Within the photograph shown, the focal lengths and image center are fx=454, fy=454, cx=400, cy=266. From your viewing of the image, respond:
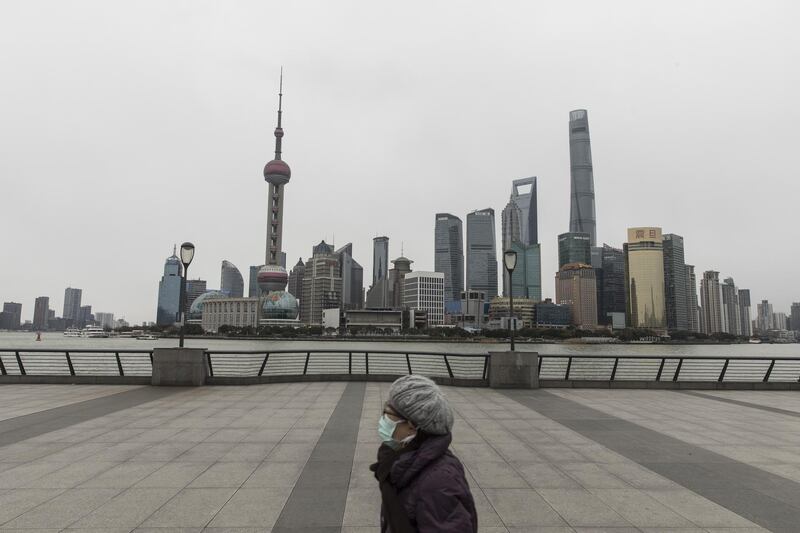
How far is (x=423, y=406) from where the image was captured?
7.17ft

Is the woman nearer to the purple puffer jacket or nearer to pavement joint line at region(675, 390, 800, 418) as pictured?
the purple puffer jacket

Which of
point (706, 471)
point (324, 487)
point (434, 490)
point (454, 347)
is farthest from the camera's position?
point (454, 347)

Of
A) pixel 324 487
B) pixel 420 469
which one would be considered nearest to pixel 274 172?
pixel 324 487

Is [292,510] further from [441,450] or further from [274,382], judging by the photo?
[274,382]

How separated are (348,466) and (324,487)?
34.3 inches

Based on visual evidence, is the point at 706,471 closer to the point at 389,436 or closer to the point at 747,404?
the point at 389,436

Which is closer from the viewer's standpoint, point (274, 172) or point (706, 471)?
point (706, 471)

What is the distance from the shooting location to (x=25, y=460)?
21.5 ft

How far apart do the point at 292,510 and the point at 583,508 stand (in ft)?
10.6

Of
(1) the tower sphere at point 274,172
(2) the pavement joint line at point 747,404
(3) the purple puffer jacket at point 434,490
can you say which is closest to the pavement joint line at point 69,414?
(3) the purple puffer jacket at point 434,490

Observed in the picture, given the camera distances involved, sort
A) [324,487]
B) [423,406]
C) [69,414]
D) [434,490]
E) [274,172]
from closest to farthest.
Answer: [434,490], [423,406], [324,487], [69,414], [274,172]

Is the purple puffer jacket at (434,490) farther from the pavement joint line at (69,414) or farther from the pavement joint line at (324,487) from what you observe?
the pavement joint line at (69,414)

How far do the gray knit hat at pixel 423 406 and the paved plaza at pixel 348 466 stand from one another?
9.60ft

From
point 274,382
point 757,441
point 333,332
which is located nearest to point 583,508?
point 757,441
